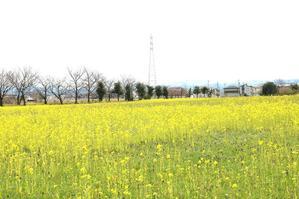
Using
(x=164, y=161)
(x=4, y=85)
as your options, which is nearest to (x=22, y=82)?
(x=4, y=85)

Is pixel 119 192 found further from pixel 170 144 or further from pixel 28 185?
pixel 170 144

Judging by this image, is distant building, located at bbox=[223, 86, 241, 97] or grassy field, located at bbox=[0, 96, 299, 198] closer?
grassy field, located at bbox=[0, 96, 299, 198]

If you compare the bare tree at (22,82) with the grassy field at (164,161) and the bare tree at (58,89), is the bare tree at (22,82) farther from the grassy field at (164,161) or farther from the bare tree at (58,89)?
the grassy field at (164,161)

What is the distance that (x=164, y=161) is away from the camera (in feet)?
26.8

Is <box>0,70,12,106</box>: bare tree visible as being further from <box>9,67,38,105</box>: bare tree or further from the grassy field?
the grassy field

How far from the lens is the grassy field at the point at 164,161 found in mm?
6066

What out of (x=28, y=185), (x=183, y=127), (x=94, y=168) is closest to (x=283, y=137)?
(x=183, y=127)

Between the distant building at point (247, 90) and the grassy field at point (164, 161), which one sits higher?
the distant building at point (247, 90)

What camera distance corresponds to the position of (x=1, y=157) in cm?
941

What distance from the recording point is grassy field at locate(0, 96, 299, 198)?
19.9 feet

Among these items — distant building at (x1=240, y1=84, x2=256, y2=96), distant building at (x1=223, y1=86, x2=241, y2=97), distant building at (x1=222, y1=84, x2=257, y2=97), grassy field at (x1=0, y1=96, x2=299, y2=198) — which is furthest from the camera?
distant building at (x1=223, y1=86, x2=241, y2=97)

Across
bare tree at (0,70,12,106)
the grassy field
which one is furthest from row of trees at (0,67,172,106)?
the grassy field

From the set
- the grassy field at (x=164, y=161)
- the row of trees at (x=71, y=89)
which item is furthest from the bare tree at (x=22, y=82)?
the grassy field at (x=164, y=161)

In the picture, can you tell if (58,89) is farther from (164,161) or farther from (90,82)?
(164,161)
